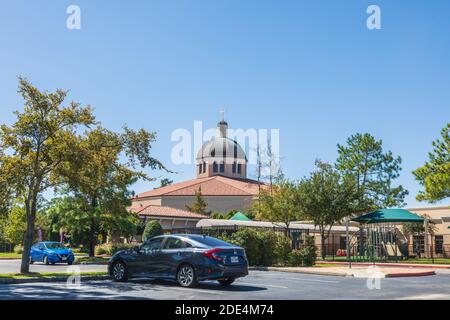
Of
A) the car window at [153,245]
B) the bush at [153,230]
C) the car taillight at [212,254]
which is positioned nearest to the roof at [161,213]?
the bush at [153,230]

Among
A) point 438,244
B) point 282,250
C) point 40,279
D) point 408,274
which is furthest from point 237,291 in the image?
point 438,244

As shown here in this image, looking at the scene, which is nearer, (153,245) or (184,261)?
(184,261)

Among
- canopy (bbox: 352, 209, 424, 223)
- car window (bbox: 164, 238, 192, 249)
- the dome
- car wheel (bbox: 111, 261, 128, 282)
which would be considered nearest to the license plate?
car window (bbox: 164, 238, 192, 249)

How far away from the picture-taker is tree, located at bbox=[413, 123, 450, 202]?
131ft

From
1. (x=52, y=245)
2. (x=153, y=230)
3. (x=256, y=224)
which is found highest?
(x=256, y=224)

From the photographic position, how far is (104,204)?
868 inches

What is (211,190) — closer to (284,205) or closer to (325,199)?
(284,205)

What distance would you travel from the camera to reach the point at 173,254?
1555 cm

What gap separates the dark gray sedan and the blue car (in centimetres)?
1474

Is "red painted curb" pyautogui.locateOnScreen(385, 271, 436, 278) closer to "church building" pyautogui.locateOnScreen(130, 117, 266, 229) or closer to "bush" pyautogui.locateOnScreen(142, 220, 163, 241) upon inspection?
"bush" pyautogui.locateOnScreen(142, 220, 163, 241)

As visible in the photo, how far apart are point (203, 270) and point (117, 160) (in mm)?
9770

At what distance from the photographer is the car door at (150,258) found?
1584 cm

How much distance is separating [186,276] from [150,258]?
157 cm

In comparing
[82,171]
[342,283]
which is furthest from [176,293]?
[82,171]
